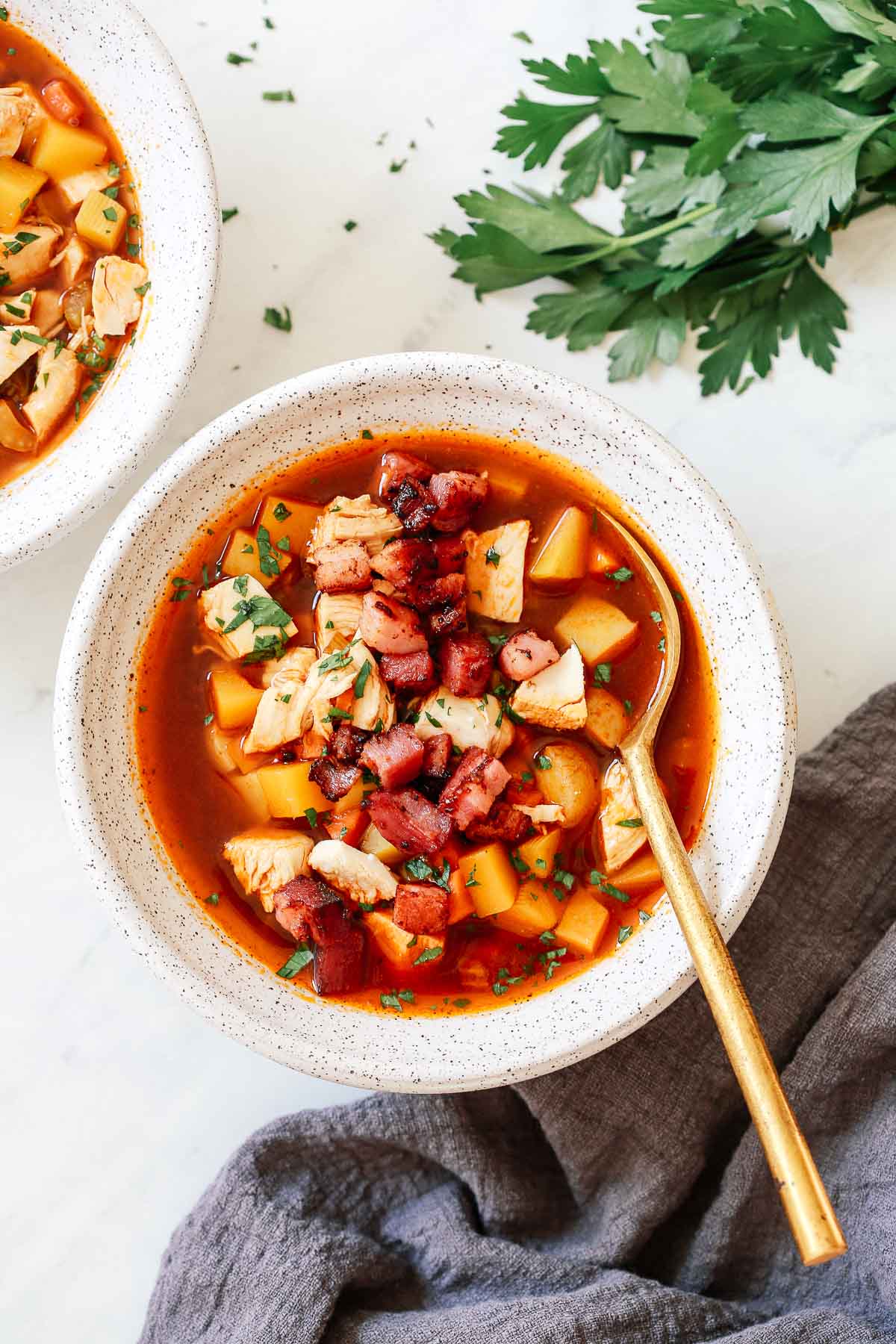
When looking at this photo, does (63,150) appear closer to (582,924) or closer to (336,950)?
(336,950)

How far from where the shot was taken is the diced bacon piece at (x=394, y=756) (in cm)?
233

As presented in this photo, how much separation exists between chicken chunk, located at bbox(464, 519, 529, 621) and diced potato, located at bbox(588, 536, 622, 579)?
14 cm

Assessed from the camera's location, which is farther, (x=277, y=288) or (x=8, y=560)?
(x=277, y=288)

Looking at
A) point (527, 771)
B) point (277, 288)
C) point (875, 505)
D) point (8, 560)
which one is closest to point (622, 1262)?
point (527, 771)

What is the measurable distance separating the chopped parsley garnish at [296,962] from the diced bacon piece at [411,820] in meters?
0.31

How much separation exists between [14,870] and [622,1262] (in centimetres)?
163

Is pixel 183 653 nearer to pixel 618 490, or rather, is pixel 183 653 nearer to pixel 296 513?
pixel 296 513

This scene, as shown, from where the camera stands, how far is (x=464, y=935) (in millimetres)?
2457

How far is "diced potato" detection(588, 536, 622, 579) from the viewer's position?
2463 mm

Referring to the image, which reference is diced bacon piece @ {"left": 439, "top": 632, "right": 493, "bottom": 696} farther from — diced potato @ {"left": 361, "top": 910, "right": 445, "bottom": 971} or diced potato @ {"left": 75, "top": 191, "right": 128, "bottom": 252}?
diced potato @ {"left": 75, "top": 191, "right": 128, "bottom": 252}

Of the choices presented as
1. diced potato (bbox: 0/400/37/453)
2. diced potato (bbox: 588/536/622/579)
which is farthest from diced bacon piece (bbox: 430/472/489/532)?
diced potato (bbox: 0/400/37/453)

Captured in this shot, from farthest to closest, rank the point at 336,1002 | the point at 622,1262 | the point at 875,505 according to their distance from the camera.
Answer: the point at 875,505 → the point at 622,1262 → the point at 336,1002

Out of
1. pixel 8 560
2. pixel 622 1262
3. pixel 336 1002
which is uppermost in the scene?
pixel 8 560

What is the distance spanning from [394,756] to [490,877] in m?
0.30
